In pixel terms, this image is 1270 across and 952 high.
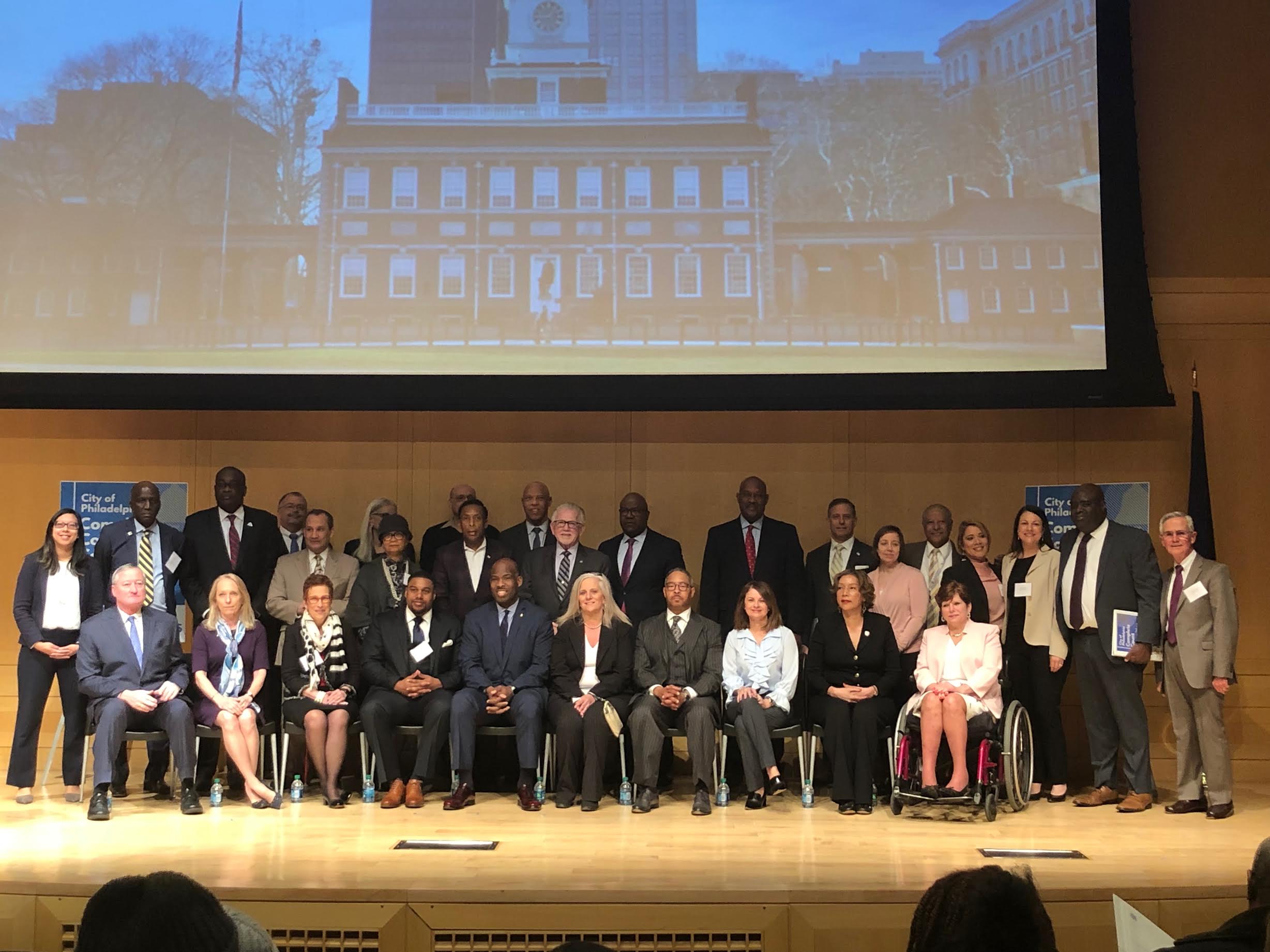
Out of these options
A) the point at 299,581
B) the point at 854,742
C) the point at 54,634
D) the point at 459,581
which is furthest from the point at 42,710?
the point at 854,742

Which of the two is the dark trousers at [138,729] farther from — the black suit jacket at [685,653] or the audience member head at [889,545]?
the audience member head at [889,545]

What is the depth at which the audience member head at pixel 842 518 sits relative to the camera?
630 cm

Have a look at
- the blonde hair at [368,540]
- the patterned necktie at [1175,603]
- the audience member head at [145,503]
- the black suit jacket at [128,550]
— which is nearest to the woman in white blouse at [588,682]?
the blonde hair at [368,540]

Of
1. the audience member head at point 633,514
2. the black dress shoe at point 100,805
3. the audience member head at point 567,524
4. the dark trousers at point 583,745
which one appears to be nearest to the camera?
the black dress shoe at point 100,805

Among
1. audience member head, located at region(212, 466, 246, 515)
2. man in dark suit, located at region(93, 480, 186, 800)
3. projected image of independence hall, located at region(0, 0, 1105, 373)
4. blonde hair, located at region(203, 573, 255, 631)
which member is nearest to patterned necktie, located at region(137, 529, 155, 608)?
man in dark suit, located at region(93, 480, 186, 800)

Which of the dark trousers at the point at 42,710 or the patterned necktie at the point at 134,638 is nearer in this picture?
the patterned necktie at the point at 134,638

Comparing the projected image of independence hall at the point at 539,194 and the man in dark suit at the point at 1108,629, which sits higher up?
the projected image of independence hall at the point at 539,194

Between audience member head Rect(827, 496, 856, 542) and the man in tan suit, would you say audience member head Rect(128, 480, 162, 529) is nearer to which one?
audience member head Rect(827, 496, 856, 542)

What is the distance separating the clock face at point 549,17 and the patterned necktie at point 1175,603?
418 centimetres

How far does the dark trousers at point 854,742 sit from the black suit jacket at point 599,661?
36.2 inches

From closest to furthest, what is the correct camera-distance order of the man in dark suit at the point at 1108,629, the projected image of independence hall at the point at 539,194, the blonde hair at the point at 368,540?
the man in dark suit at the point at 1108,629 < the blonde hair at the point at 368,540 < the projected image of independence hall at the point at 539,194

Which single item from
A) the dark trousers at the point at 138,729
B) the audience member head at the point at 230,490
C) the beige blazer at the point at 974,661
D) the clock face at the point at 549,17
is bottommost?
the dark trousers at the point at 138,729

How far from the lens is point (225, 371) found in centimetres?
678

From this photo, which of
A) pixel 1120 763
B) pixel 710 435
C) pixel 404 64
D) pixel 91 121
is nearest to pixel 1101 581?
pixel 1120 763
